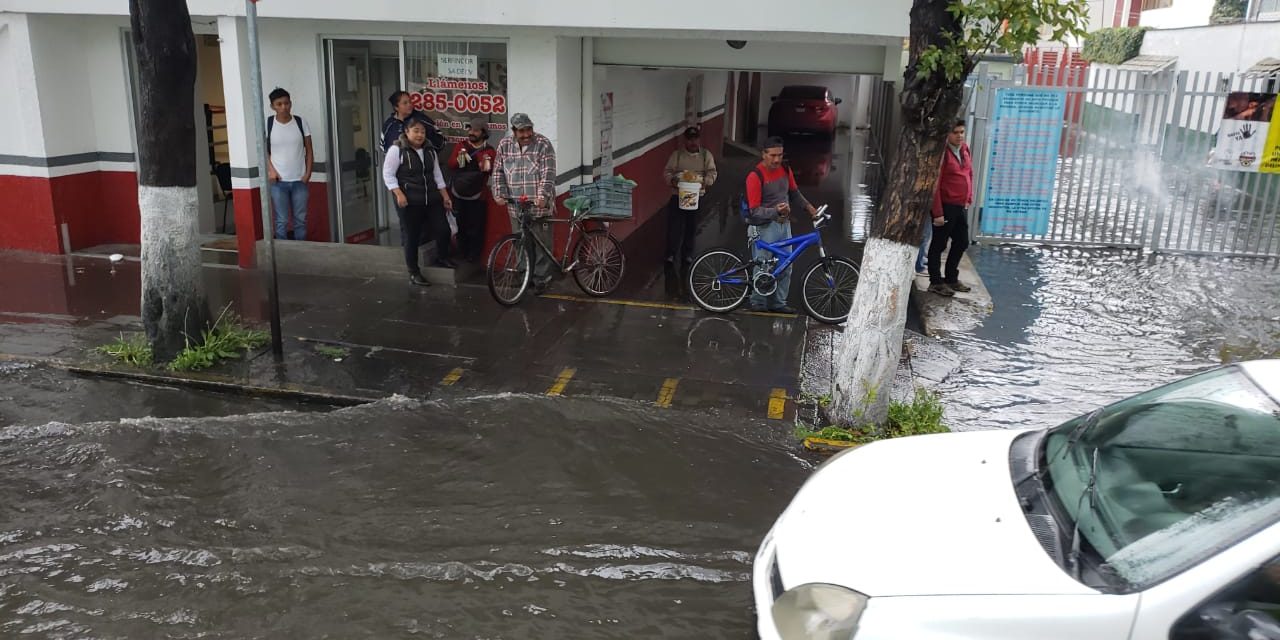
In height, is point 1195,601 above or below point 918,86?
below

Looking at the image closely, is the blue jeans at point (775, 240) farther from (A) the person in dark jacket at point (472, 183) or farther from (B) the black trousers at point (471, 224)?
(B) the black trousers at point (471, 224)

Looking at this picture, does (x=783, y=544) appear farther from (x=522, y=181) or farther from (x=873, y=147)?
(x=873, y=147)

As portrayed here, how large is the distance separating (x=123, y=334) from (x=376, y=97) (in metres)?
4.18

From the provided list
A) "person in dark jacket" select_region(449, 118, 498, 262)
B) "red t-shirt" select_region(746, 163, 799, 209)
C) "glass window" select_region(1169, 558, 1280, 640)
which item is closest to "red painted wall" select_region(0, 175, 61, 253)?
"person in dark jacket" select_region(449, 118, 498, 262)

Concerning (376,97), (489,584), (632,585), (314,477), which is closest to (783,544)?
(632,585)

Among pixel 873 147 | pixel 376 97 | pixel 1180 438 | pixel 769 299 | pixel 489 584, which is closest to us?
pixel 1180 438

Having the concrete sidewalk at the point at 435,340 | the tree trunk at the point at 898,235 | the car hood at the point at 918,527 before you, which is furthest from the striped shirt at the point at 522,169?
the car hood at the point at 918,527

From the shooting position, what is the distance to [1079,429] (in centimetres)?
398

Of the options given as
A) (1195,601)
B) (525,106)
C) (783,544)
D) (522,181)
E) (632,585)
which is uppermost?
(525,106)

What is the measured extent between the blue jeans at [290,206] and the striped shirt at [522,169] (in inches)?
98.1

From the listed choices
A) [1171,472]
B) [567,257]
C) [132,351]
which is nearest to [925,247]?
[567,257]

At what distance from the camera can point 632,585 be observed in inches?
185

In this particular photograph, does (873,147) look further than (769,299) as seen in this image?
Yes

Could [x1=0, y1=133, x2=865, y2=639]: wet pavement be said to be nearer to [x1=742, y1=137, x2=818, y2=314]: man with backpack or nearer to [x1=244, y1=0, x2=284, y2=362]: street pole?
[x1=244, y1=0, x2=284, y2=362]: street pole
